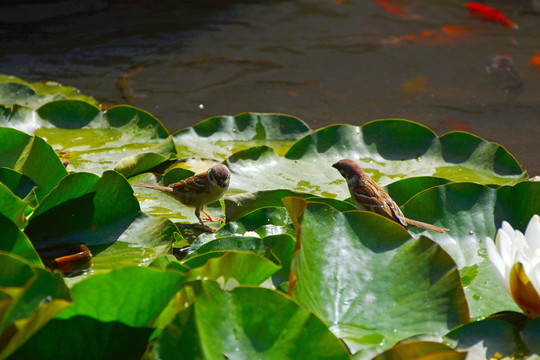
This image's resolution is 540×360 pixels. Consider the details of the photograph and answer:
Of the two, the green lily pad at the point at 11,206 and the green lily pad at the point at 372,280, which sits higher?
the green lily pad at the point at 11,206

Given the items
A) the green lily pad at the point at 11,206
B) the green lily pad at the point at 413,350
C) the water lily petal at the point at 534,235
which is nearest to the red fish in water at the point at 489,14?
the water lily petal at the point at 534,235

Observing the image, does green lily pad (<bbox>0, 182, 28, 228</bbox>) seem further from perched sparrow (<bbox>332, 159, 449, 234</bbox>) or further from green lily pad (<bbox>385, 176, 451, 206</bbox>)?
green lily pad (<bbox>385, 176, 451, 206</bbox>)

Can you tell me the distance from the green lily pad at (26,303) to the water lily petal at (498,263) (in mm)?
1057

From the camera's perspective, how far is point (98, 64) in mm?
5812

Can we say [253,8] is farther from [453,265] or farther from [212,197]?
[453,265]

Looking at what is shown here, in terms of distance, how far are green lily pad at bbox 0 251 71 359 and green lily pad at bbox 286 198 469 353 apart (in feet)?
1.93

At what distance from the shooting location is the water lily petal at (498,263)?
60.1 inches

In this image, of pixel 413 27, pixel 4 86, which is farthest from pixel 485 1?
pixel 4 86

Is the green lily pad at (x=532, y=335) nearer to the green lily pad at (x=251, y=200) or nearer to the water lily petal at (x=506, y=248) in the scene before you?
the water lily petal at (x=506, y=248)

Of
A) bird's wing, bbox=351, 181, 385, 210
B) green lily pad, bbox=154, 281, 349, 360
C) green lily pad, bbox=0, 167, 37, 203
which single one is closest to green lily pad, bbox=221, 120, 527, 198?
bird's wing, bbox=351, 181, 385, 210

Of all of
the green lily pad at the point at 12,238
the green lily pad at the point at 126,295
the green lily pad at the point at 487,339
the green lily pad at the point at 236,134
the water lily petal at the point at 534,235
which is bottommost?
the green lily pad at the point at 236,134

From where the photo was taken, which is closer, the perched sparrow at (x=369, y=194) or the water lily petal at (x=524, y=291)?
the water lily petal at (x=524, y=291)

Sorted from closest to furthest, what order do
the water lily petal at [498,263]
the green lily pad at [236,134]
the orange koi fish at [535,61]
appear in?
the water lily petal at [498,263], the green lily pad at [236,134], the orange koi fish at [535,61]

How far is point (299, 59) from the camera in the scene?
607 cm
